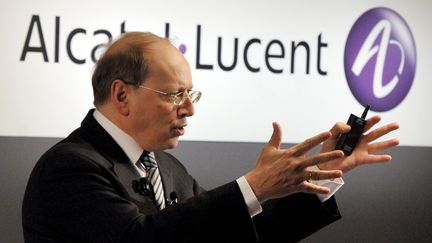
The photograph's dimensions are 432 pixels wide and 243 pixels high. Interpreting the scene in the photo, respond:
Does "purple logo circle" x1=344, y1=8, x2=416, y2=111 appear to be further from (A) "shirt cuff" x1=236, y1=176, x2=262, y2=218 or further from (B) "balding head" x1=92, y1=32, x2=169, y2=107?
(A) "shirt cuff" x1=236, y1=176, x2=262, y2=218

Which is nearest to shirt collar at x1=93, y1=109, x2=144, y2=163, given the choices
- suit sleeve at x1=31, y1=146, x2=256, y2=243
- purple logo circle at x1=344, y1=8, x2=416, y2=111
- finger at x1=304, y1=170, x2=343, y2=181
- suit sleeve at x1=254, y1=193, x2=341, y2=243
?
suit sleeve at x1=31, y1=146, x2=256, y2=243

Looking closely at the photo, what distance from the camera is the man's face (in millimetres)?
2336

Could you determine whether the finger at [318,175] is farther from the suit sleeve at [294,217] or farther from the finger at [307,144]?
the suit sleeve at [294,217]

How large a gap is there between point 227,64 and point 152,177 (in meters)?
1.51

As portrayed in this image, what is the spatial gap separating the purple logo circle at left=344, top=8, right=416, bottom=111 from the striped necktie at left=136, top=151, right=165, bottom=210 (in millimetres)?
1931

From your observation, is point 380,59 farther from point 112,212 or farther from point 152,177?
point 112,212

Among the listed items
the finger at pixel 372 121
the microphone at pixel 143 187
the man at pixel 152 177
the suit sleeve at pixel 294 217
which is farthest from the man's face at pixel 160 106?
the finger at pixel 372 121

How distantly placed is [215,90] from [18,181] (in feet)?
3.37

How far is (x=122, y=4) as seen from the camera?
3604mm

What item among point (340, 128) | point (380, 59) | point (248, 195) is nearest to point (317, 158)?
point (248, 195)

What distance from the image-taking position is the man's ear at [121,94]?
7.73 feet

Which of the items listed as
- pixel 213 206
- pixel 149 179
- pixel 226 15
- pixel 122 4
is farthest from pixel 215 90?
pixel 213 206

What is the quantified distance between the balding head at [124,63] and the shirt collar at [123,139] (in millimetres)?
81

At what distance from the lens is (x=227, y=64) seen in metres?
3.82
